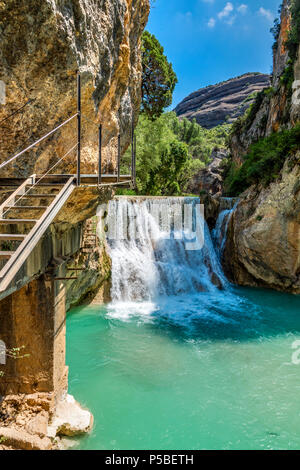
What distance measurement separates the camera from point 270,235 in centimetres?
1355

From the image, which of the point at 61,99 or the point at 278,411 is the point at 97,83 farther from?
the point at 278,411

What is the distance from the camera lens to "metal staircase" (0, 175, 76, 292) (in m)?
2.69

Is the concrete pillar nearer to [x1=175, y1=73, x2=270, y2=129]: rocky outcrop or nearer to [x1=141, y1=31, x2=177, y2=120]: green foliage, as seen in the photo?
[x1=141, y1=31, x2=177, y2=120]: green foliage

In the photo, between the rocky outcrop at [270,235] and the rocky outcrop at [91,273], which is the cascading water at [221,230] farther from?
the rocky outcrop at [91,273]

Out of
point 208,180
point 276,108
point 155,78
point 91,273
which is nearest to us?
point 91,273

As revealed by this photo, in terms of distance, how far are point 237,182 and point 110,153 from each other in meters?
15.1

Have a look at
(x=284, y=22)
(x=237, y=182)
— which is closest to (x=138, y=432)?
(x=237, y=182)

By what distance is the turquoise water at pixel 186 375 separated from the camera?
5.52 metres

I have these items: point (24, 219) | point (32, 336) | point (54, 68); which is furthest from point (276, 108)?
point (24, 219)

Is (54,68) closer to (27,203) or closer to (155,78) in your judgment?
(27,203)

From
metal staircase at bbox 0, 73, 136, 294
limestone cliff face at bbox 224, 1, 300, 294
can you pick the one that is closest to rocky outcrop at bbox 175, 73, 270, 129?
limestone cliff face at bbox 224, 1, 300, 294

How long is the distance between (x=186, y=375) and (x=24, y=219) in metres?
5.93

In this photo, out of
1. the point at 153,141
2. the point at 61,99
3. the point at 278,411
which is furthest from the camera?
the point at 153,141

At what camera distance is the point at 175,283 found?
14.0 meters
